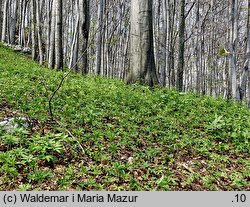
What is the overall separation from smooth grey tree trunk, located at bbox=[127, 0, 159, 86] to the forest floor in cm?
68

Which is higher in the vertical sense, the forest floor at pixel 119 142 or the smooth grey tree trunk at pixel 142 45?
the smooth grey tree trunk at pixel 142 45

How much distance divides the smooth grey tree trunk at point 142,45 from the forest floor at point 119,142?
0.68 m

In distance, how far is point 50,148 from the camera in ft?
14.9

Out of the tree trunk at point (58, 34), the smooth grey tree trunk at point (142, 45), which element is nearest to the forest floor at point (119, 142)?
the smooth grey tree trunk at point (142, 45)

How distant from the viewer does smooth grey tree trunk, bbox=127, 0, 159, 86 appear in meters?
8.78

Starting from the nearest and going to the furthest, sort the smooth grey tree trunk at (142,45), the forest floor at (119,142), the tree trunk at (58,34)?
the forest floor at (119,142) < the smooth grey tree trunk at (142,45) < the tree trunk at (58,34)

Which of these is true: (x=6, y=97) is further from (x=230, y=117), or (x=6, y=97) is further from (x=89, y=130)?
(x=230, y=117)

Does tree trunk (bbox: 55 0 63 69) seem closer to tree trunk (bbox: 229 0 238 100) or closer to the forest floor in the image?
the forest floor

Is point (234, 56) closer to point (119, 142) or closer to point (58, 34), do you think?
point (58, 34)

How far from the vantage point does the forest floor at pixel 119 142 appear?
4.13 m

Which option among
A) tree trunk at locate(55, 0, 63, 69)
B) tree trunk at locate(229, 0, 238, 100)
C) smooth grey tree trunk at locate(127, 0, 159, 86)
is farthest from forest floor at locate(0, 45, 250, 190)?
tree trunk at locate(229, 0, 238, 100)

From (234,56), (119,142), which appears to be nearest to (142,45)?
(119,142)

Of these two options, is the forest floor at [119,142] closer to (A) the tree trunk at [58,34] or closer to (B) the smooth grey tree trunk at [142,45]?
(B) the smooth grey tree trunk at [142,45]

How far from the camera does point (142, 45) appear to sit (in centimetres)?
880
